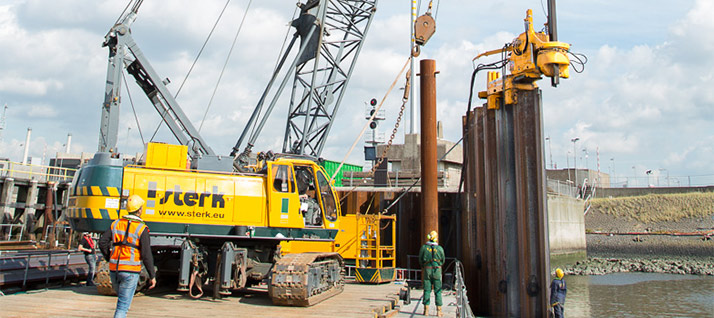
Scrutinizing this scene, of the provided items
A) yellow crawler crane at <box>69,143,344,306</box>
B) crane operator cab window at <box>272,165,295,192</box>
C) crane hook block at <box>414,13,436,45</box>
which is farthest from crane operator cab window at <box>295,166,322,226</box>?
crane hook block at <box>414,13,436,45</box>

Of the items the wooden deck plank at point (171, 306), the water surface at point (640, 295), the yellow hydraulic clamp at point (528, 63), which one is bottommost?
the water surface at point (640, 295)

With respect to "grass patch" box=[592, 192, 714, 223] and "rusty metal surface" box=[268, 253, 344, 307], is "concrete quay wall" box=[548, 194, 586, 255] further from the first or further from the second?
"rusty metal surface" box=[268, 253, 344, 307]

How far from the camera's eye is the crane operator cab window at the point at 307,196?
1064 cm

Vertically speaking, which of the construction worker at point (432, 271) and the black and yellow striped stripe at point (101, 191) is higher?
the black and yellow striped stripe at point (101, 191)

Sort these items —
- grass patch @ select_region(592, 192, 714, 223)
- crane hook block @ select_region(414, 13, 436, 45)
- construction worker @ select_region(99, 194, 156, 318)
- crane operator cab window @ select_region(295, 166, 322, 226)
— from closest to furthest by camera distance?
construction worker @ select_region(99, 194, 156, 318)
crane operator cab window @ select_region(295, 166, 322, 226)
crane hook block @ select_region(414, 13, 436, 45)
grass patch @ select_region(592, 192, 714, 223)

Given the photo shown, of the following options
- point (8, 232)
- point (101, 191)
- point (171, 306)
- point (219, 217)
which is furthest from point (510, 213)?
point (8, 232)

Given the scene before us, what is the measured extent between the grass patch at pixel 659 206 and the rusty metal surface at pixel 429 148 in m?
35.2

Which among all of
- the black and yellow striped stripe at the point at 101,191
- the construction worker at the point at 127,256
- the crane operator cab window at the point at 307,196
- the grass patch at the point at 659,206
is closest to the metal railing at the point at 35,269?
the black and yellow striped stripe at the point at 101,191

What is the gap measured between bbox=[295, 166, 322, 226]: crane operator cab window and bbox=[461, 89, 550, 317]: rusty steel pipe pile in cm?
438

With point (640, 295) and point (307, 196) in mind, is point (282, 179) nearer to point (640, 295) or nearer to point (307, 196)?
point (307, 196)

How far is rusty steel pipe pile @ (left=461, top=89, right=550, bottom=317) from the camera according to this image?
1091cm

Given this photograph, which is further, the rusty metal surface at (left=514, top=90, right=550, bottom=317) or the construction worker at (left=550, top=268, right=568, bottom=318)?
the rusty metal surface at (left=514, top=90, right=550, bottom=317)

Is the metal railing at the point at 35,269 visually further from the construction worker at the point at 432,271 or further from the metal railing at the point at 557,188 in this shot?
the metal railing at the point at 557,188

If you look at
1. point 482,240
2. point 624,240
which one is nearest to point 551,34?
point 482,240
